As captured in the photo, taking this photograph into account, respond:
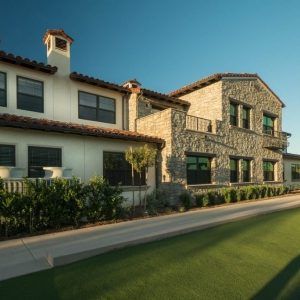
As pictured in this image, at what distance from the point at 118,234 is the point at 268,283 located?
461 cm

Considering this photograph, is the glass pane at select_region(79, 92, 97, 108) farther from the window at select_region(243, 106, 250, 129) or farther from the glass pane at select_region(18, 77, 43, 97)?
the window at select_region(243, 106, 250, 129)

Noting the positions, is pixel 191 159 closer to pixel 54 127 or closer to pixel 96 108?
pixel 96 108

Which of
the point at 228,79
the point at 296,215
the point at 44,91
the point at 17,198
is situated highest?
the point at 228,79

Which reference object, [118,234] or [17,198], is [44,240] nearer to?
[17,198]

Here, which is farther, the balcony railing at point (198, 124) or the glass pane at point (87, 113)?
the balcony railing at point (198, 124)

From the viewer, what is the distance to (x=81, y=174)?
1266 cm

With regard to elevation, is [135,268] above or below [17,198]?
below

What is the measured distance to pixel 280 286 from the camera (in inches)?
183

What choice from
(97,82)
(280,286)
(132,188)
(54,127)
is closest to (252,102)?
(97,82)

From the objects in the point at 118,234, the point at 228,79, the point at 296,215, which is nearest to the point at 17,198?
the point at 118,234

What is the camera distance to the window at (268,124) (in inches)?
917

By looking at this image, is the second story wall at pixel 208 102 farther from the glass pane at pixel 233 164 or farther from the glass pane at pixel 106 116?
the glass pane at pixel 106 116

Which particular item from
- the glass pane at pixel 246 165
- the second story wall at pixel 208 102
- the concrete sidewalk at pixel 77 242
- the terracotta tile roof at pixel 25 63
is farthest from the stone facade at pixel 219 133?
the terracotta tile roof at pixel 25 63

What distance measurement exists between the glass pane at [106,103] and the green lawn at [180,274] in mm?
10749
